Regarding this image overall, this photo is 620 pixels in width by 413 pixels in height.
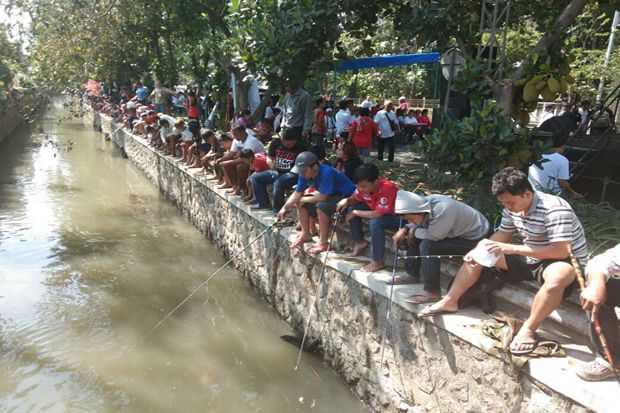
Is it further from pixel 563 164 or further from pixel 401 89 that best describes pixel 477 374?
pixel 401 89

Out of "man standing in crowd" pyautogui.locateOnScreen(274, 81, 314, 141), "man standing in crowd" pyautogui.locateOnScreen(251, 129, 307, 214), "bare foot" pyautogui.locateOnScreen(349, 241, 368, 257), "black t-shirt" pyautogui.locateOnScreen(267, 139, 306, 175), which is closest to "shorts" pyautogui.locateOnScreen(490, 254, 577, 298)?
"bare foot" pyautogui.locateOnScreen(349, 241, 368, 257)

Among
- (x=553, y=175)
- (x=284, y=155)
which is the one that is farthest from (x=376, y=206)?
(x=284, y=155)

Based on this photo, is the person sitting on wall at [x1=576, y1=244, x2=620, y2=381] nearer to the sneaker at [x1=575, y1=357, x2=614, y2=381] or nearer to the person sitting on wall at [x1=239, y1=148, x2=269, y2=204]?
the sneaker at [x1=575, y1=357, x2=614, y2=381]

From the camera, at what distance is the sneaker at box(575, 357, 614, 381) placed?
2.64 m

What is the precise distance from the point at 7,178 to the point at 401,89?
787 inches

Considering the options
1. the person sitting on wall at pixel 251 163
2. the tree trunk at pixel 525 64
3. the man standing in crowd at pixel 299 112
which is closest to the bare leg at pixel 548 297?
the tree trunk at pixel 525 64

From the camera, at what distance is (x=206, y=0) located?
32.3 ft

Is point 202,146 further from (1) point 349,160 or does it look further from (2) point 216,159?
(1) point 349,160

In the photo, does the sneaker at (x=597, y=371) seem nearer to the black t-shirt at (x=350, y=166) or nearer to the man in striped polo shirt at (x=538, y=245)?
Result: the man in striped polo shirt at (x=538, y=245)

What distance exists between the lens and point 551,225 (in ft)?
9.80

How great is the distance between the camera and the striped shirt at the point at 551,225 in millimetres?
2959

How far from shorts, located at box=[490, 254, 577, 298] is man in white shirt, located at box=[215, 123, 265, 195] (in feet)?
15.5

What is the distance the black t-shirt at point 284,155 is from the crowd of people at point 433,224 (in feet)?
0.05

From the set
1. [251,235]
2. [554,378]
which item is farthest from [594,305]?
[251,235]
